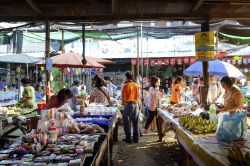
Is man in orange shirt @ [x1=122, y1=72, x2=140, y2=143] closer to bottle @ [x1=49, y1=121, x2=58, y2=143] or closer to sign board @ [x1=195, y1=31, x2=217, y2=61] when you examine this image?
sign board @ [x1=195, y1=31, x2=217, y2=61]

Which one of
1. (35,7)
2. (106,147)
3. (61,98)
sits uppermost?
(35,7)

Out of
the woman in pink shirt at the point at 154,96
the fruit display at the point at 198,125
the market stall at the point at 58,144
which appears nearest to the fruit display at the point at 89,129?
the market stall at the point at 58,144

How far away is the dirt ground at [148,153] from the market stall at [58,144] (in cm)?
204

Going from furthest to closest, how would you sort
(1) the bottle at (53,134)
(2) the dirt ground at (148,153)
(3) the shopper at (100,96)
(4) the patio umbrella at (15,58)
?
1. (4) the patio umbrella at (15,58)
2. (3) the shopper at (100,96)
3. (2) the dirt ground at (148,153)
4. (1) the bottle at (53,134)

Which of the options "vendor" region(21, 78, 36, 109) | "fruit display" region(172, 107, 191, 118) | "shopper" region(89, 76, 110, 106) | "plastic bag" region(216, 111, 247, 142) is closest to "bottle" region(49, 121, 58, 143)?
"plastic bag" region(216, 111, 247, 142)

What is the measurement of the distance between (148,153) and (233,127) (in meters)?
4.11

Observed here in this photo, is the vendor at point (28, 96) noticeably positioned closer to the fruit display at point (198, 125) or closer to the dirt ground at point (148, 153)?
the dirt ground at point (148, 153)

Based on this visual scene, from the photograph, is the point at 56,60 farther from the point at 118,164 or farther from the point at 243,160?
the point at 243,160

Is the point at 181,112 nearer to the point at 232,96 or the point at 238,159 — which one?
the point at 232,96

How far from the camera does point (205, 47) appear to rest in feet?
24.8

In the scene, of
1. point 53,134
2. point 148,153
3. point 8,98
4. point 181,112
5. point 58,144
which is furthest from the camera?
point 8,98

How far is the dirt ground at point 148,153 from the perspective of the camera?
825 centimetres

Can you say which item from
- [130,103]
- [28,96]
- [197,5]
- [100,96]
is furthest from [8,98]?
[197,5]

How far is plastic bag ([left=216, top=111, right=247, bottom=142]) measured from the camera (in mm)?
5379
